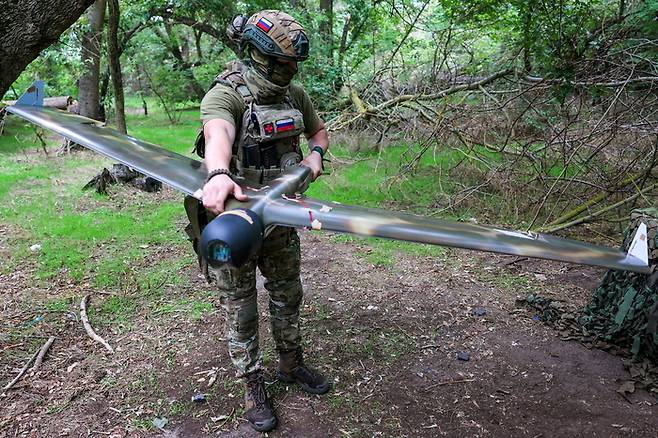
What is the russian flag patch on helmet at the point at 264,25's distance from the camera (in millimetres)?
2387

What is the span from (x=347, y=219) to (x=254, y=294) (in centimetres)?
107

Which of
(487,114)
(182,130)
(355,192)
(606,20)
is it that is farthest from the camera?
(182,130)

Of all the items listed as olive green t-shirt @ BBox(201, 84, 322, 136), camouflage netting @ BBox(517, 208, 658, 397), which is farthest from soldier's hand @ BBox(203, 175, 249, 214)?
camouflage netting @ BBox(517, 208, 658, 397)

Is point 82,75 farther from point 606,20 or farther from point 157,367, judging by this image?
point 606,20

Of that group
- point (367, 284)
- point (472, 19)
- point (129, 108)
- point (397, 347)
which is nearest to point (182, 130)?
point (129, 108)

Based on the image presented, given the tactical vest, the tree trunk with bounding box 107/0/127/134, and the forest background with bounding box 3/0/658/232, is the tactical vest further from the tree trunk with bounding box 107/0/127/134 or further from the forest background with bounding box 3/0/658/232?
the tree trunk with bounding box 107/0/127/134

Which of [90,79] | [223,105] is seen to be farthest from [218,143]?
[90,79]

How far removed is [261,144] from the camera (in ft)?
8.31

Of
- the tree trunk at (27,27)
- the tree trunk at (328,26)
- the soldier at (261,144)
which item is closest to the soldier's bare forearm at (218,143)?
the soldier at (261,144)

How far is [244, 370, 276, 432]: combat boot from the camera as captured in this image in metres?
2.67

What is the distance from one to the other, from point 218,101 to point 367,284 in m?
2.62

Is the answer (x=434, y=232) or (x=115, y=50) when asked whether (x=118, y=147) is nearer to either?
(x=434, y=232)

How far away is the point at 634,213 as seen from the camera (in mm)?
3564

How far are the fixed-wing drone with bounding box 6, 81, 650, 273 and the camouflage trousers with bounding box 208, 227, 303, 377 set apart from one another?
0.50 m
